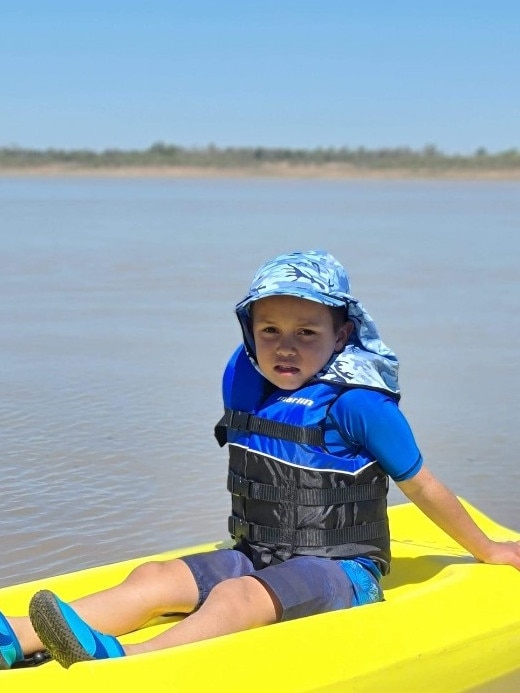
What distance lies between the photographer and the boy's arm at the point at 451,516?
10.7 feet

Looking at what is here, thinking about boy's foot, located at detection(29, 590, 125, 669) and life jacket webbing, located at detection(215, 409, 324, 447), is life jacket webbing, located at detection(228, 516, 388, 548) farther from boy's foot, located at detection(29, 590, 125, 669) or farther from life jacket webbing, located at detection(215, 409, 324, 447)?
boy's foot, located at detection(29, 590, 125, 669)

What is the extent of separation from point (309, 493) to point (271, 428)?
188 millimetres

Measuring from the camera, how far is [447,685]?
317 cm

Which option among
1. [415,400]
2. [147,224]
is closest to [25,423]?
[415,400]

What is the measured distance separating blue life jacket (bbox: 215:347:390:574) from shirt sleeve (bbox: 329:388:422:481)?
48 mm

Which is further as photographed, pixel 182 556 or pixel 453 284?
pixel 453 284

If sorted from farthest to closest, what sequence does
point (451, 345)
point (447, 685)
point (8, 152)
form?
point (8, 152) < point (451, 345) < point (447, 685)

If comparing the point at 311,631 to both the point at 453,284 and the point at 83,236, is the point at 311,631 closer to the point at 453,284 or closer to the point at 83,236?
the point at 453,284

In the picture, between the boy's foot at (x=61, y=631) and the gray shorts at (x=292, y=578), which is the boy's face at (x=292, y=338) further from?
the boy's foot at (x=61, y=631)

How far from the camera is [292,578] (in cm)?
311

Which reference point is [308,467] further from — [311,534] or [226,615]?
[226,615]

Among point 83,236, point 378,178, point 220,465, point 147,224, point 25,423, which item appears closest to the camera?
point 220,465

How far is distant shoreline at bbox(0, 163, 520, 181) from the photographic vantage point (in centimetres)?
4444

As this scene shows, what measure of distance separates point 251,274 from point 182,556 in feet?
25.9
